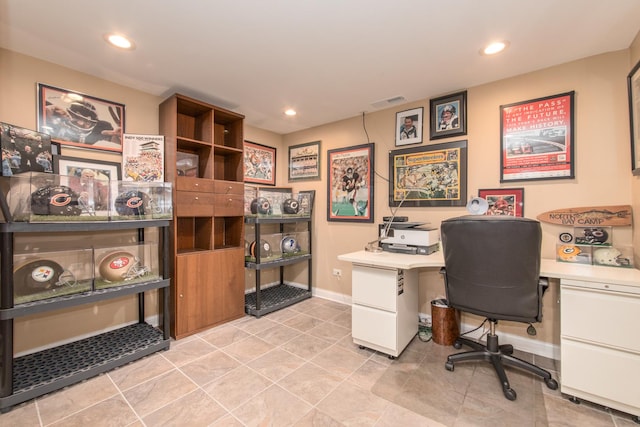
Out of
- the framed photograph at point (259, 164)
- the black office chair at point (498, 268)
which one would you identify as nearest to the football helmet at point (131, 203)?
the framed photograph at point (259, 164)

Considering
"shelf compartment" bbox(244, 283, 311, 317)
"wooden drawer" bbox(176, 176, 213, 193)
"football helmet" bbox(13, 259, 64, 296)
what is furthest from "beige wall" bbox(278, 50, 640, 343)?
"football helmet" bbox(13, 259, 64, 296)

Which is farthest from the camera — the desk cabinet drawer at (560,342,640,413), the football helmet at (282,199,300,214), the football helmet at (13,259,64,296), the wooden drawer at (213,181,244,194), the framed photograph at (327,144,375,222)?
the football helmet at (282,199,300,214)

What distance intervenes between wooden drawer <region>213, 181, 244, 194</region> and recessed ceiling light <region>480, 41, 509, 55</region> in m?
2.58

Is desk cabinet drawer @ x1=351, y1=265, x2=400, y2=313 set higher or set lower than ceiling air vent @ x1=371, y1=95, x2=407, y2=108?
lower

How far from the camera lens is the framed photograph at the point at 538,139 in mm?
2203

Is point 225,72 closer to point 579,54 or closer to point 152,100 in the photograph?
point 152,100

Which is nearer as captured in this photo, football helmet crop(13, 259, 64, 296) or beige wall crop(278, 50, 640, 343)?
football helmet crop(13, 259, 64, 296)

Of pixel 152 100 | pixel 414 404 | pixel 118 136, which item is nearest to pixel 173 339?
pixel 118 136

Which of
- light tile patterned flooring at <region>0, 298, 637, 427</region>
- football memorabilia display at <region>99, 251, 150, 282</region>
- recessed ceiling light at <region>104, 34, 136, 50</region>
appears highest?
recessed ceiling light at <region>104, 34, 136, 50</region>

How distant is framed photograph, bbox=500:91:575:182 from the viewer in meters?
Answer: 2.20

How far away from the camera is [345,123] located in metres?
3.58

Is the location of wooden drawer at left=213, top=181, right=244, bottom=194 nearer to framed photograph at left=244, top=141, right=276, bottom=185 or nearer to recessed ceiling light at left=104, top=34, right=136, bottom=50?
framed photograph at left=244, top=141, right=276, bottom=185

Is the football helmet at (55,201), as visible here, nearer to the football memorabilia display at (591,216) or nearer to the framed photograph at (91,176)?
the framed photograph at (91,176)

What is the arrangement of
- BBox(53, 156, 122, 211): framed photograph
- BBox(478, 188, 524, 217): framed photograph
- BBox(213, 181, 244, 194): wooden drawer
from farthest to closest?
BBox(213, 181, 244, 194): wooden drawer
BBox(478, 188, 524, 217): framed photograph
BBox(53, 156, 122, 211): framed photograph
